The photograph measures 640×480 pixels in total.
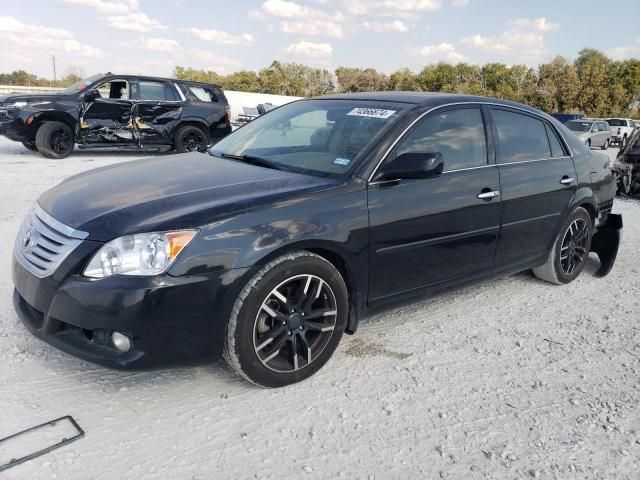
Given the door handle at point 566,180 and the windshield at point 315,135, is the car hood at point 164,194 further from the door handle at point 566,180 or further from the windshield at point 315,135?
the door handle at point 566,180

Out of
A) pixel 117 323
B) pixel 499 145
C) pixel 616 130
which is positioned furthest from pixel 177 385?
pixel 616 130

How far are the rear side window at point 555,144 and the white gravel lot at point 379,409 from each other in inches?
57.3

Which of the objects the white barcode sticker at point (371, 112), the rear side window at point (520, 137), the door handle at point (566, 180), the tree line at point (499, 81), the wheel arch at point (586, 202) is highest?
the tree line at point (499, 81)

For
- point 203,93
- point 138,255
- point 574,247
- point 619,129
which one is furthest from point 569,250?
point 619,129

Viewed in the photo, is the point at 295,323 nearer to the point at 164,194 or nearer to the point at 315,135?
the point at 164,194

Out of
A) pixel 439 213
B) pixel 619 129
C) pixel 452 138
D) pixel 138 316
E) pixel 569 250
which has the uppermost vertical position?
pixel 619 129

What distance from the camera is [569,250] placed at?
187 inches

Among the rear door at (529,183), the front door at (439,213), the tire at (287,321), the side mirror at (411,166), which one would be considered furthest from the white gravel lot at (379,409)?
the side mirror at (411,166)

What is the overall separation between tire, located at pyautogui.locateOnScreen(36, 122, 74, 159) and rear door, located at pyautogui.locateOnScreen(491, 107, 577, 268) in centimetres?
960

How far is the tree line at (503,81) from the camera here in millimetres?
50531

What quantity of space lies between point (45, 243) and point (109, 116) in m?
9.39

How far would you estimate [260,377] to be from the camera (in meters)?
2.79

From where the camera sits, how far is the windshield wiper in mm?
3400

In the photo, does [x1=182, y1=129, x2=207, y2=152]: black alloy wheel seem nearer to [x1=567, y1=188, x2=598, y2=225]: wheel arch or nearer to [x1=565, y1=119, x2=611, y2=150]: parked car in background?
[x1=567, y1=188, x2=598, y2=225]: wheel arch
